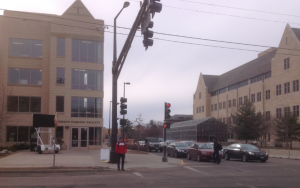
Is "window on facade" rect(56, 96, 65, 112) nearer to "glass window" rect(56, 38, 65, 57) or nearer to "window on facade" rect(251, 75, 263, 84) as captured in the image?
"glass window" rect(56, 38, 65, 57)

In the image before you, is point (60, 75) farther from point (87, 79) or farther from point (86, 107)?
point (86, 107)

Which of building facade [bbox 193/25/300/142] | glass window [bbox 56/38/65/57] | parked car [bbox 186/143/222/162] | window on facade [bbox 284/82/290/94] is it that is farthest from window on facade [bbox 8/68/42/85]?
window on facade [bbox 284/82/290/94]

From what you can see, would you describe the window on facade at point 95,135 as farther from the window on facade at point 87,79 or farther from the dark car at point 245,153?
the dark car at point 245,153

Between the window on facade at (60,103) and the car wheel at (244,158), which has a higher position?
the window on facade at (60,103)

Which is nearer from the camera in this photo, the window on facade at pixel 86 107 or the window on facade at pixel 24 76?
the window on facade at pixel 24 76

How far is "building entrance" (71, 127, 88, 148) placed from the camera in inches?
1489

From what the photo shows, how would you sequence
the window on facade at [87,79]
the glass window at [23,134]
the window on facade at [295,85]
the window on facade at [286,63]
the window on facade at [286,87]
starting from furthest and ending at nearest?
the window on facade at [286,63]
the window on facade at [286,87]
the window on facade at [295,85]
the window on facade at [87,79]
the glass window at [23,134]

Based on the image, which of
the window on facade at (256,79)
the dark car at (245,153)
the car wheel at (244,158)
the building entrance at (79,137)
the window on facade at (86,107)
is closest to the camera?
the dark car at (245,153)

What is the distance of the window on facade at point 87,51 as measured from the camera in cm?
3844

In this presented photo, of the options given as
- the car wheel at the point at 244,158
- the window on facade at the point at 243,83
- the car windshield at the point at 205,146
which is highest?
the window on facade at the point at 243,83

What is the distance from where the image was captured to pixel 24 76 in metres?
38.4

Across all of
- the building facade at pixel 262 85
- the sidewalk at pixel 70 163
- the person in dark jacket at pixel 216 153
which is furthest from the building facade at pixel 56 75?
the building facade at pixel 262 85

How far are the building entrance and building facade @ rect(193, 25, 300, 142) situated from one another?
83.1 ft

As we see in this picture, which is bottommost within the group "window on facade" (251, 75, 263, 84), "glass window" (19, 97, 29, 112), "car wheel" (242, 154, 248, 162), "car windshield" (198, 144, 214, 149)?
"car wheel" (242, 154, 248, 162)
